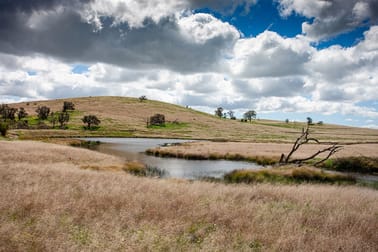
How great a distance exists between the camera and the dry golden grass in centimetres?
636

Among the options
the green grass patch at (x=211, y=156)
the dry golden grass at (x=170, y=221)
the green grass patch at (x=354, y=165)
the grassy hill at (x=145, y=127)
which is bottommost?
the green grass patch at (x=211, y=156)

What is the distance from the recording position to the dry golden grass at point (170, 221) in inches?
250

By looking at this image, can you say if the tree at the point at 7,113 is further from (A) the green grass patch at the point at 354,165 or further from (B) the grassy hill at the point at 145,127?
(A) the green grass patch at the point at 354,165

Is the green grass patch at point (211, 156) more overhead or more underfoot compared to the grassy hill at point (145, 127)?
more underfoot

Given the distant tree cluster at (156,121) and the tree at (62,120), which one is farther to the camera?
the distant tree cluster at (156,121)

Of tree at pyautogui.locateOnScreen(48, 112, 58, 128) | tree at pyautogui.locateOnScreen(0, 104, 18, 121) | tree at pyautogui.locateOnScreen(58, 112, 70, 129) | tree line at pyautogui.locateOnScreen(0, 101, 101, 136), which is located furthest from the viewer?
tree at pyautogui.locateOnScreen(0, 104, 18, 121)

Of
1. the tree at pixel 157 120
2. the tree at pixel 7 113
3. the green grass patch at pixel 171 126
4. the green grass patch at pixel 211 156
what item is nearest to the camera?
the green grass patch at pixel 211 156

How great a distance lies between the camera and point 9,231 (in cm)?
632

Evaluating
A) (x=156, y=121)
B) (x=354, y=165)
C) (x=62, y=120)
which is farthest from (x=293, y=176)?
(x=156, y=121)

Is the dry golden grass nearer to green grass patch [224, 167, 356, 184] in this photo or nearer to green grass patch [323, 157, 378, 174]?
green grass patch [224, 167, 356, 184]

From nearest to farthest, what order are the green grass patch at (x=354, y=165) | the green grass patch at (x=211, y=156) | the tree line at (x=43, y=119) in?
the green grass patch at (x=354, y=165) < the green grass patch at (x=211, y=156) < the tree line at (x=43, y=119)

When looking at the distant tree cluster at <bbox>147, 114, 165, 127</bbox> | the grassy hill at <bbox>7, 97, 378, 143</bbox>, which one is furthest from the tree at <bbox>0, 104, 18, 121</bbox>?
the distant tree cluster at <bbox>147, 114, 165, 127</bbox>

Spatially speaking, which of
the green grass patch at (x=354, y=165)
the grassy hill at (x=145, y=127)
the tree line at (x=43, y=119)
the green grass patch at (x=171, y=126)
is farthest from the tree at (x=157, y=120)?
the green grass patch at (x=354, y=165)

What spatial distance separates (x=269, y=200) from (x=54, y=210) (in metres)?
8.42
